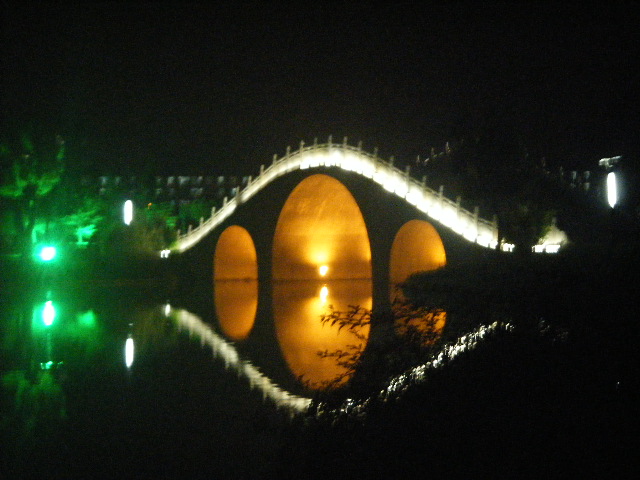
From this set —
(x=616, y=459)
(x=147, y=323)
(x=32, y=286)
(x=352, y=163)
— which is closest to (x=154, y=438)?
(x=616, y=459)

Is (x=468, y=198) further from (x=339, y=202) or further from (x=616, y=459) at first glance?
(x=616, y=459)

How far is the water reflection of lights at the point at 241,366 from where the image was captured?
8.86 m

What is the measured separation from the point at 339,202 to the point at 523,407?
1226 inches

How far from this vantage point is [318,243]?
38219 millimetres

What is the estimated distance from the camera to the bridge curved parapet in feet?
78.6

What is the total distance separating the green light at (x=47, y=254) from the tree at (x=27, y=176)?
2.42m

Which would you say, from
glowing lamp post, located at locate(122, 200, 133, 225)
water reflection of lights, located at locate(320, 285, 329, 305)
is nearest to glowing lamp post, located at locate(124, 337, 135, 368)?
water reflection of lights, located at locate(320, 285, 329, 305)

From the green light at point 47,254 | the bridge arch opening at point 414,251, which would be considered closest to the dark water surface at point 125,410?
the bridge arch opening at point 414,251

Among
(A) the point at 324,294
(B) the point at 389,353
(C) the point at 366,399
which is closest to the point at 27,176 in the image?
(A) the point at 324,294

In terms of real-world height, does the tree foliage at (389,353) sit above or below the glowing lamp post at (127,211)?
below

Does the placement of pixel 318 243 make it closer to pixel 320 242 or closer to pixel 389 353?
pixel 320 242

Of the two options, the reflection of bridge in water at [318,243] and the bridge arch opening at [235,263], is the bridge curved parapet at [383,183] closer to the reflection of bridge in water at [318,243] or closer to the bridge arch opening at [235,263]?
the reflection of bridge in water at [318,243]

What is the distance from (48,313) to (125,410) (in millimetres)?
13860

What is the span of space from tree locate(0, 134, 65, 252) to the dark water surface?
877 inches
